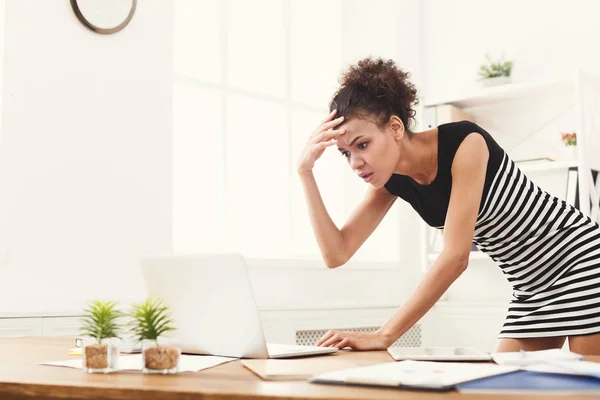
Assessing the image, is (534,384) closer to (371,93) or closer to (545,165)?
(371,93)

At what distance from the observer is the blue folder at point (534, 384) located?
786 mm

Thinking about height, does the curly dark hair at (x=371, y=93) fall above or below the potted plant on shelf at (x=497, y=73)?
below

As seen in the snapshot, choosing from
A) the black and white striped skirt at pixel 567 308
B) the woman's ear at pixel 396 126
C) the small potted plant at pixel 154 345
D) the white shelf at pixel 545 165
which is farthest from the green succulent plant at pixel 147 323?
the white shelf at pixel 545 165

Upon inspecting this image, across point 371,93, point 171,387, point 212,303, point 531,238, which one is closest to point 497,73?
point 531,238

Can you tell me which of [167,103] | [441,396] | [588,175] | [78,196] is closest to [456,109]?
[588,175]

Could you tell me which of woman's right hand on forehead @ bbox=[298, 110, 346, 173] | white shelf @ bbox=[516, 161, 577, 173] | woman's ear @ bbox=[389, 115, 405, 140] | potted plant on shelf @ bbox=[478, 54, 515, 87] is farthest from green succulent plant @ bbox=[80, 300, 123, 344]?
potted plant on shelf @ bbox=[478, 54, 515, 87]

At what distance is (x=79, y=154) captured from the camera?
2.69 m

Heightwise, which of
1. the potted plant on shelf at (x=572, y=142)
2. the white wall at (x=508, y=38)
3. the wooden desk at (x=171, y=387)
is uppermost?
the white wall at (x=508, y=38)

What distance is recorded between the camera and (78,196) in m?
2.67

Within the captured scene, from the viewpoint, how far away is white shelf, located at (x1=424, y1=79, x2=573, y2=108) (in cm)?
350

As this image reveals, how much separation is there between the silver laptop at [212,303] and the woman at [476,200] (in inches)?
21.3

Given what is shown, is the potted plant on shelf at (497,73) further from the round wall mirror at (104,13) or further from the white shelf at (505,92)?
the round wall mirror at (104,13)

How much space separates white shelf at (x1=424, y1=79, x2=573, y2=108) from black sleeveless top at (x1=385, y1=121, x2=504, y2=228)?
6.24 ft

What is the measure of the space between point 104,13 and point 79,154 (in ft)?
1.88
